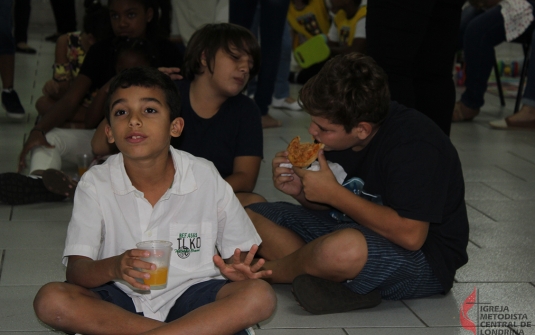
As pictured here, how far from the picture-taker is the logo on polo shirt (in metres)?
2.04

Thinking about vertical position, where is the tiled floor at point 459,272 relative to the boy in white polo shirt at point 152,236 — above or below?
below

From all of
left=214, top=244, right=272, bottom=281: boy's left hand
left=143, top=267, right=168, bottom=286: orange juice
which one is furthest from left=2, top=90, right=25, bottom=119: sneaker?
left=143, top=267, right=168, bottom=286: orange juice

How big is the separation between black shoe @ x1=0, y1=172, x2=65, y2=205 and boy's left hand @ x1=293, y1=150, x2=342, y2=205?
1.53m

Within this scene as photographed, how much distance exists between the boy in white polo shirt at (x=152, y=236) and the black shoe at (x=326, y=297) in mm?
247

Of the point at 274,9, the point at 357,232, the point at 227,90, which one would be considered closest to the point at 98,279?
the point at 357,232

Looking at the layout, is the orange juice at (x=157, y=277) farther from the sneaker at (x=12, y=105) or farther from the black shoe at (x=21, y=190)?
the sneaker at (x=12, y=105)

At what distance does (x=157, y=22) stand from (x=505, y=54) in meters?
6.50

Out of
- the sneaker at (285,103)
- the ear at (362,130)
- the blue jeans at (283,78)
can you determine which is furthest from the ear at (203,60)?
the sneaker at (285,103)

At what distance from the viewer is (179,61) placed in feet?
12.6

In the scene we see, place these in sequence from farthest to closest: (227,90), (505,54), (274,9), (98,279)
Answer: (505,54)
(274,9)
(227,90)
(98,279)

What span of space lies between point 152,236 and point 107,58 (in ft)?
6.64

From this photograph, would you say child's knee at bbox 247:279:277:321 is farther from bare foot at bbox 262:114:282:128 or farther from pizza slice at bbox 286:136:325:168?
bare foot at bbox 262:114:282:128

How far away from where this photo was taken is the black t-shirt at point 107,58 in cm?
381

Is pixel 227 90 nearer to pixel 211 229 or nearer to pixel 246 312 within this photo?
pixel 211 229
